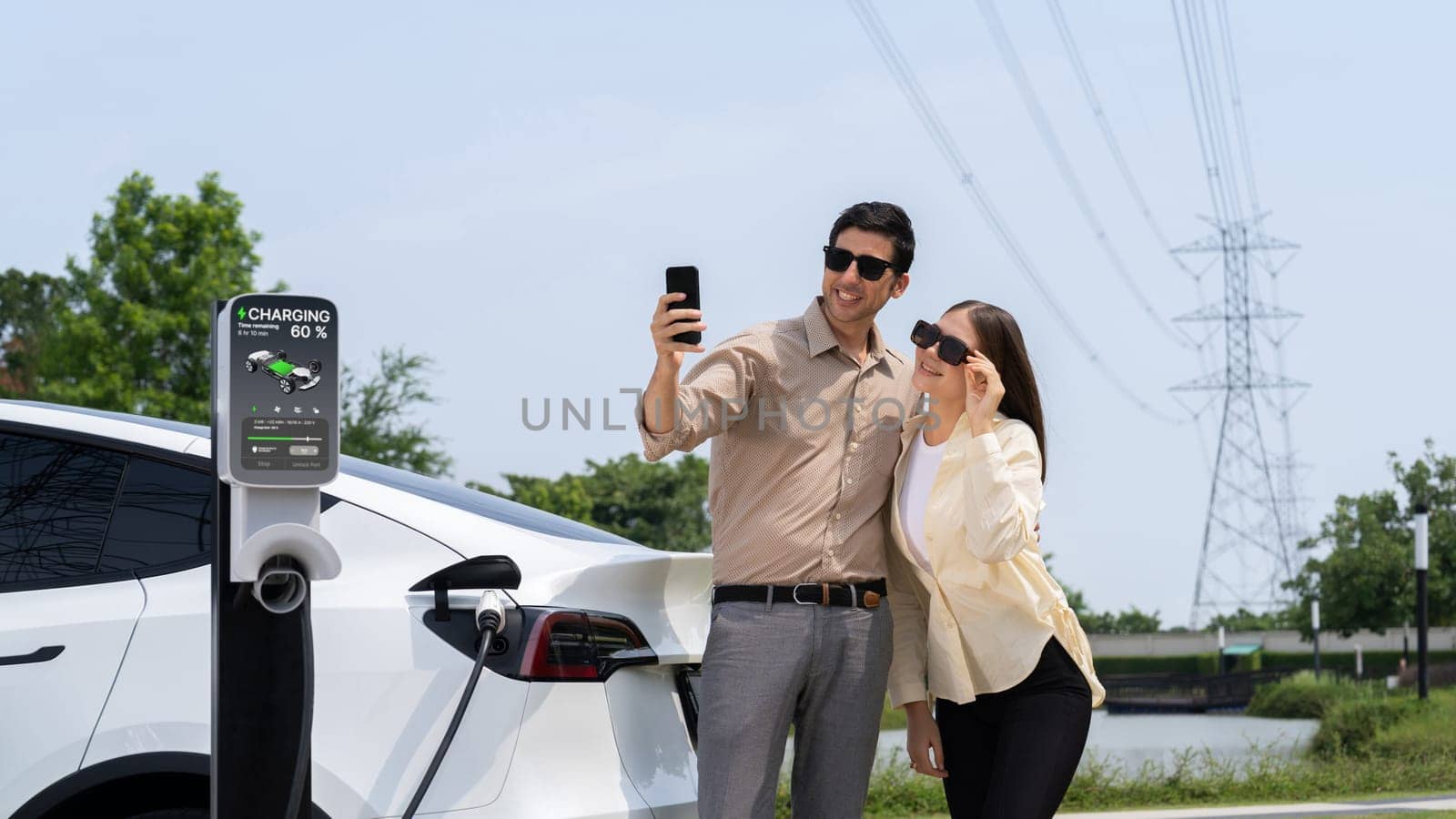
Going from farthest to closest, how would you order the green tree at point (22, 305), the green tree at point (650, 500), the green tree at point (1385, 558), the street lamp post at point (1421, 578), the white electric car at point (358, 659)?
the green tree at point (650, 500) → the green tree at point (22, 305) → the green tree at point (1385, 558) → the street lamp post at point (1421, 578) → the white electric car at point (358, 659)

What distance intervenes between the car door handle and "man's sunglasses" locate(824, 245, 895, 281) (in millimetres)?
2039

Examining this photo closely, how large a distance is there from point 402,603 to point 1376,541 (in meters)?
42.5

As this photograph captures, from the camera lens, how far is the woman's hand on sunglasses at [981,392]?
3.50 metres

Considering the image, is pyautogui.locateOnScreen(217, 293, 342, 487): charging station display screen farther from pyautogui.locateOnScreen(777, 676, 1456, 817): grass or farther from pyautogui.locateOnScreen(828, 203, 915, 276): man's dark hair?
pyautogui.locateOnScreen(777, 676, 1456, 817): grass

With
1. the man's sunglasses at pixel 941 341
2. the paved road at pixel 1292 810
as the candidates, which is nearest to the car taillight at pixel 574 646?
the man's sunglasses at pixel 941 341

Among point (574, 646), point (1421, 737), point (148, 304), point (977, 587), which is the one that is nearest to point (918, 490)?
point (977, 587)

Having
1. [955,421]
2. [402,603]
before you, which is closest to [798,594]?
[955,421]

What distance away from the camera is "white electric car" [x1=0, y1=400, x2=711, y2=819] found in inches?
122

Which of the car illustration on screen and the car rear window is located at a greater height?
the car illustration on screen

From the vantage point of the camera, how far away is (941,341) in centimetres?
358

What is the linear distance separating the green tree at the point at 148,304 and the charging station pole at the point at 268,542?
996 inches

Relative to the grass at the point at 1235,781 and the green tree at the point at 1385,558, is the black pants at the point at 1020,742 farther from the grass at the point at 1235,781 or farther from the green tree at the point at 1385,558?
the green tree at the point at 1385,558

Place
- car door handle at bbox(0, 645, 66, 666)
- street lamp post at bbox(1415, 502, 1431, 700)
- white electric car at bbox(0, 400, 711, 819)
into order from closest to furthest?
white electric car at bbox(0, 400, 711, 819) → car door handle at bbox(0, 645, 66, 666) → street lamp post at bbox(1415, 502, 1431, 700)

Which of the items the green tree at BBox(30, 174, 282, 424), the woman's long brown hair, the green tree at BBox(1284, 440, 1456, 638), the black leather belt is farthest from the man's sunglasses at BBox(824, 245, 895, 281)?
the green tree at BBox(1284, 440, 1456, 638)
